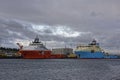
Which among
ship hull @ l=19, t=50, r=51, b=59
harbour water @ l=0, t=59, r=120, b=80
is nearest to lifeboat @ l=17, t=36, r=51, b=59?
ship hull @ l=19, t=50, r=51, b=59

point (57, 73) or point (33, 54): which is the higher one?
point (33, 54)

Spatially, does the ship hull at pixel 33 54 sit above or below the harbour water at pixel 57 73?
above

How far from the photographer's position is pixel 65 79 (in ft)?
182

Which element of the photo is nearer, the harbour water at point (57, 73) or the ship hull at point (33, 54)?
the harbour water at point (57, 73)

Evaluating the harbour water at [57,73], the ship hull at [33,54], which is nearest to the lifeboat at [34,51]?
the ship hull at [33,54]

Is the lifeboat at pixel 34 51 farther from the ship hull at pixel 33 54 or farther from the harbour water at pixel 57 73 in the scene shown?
the harbour water at pixel 57 73

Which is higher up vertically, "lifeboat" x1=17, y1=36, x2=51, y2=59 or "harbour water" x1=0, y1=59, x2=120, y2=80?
"lifeboat" x1=17, y1=36, x2=51, y2=59

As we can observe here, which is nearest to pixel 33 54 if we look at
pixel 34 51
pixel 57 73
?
pixel 34 51

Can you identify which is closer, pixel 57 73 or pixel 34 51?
pixel 57 73

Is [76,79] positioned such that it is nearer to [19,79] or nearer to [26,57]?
[19,79]

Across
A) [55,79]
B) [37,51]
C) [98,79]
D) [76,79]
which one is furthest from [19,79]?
[37,51]

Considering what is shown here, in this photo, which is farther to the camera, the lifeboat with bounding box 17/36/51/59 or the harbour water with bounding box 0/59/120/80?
the lifeboat with bounding box 17/36/51/59

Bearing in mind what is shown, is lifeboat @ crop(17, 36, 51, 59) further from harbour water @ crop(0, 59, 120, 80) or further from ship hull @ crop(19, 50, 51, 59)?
harbour water @ crop(0, 59, 120, 80)

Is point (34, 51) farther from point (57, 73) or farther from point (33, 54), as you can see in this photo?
point (57, 73)
